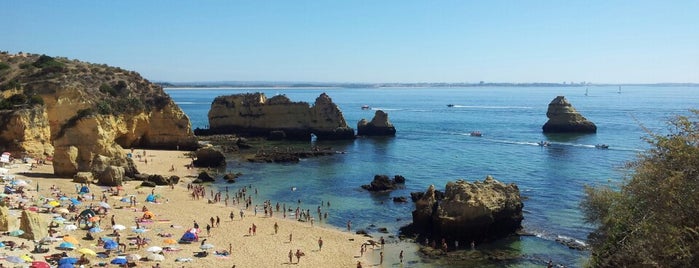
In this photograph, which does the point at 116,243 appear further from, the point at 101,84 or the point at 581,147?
the point at 581,147

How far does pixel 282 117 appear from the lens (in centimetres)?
8394

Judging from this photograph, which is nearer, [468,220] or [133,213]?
[468,220]

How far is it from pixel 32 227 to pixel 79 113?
79.1 ft

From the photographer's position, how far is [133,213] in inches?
1374

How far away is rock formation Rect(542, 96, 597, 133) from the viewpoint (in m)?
92.4

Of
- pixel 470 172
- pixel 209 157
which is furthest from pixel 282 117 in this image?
pixel 470 172

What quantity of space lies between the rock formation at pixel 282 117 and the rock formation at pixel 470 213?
164ft

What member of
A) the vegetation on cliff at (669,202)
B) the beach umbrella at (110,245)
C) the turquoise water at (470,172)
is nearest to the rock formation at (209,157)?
the turquoise water at (470,172)

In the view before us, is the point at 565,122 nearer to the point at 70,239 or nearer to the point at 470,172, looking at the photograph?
the point at 470,172

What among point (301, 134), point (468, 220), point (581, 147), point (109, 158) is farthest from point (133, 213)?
point (581, 147)

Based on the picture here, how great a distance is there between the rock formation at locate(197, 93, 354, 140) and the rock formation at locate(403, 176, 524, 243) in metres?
50.0

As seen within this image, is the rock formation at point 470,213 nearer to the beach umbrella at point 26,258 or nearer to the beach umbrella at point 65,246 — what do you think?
the beach umbrella at point 65,246

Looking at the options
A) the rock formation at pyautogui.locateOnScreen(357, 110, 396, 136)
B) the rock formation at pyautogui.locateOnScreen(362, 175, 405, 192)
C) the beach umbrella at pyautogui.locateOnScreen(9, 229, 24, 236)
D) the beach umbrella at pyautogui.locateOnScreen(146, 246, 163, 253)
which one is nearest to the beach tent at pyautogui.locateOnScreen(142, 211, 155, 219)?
the beach umbrella at pyautogui.locateOnScreen(146, 246, 163, 253)

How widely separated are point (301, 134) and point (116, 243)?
183ft
